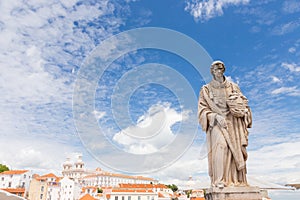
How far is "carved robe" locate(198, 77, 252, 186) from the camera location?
6.30 meters

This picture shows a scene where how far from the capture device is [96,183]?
124062 millimetres

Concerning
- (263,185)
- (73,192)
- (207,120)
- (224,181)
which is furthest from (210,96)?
(73,192)

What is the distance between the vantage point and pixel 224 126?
6449 mm

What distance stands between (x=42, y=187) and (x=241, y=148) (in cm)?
6596

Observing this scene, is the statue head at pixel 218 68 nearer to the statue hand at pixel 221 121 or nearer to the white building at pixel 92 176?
the statue hand at pixel 221 121

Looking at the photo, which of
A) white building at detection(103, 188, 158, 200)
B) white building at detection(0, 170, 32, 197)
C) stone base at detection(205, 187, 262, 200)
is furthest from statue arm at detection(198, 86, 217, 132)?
white building at detection(0, 170, 32, 197)

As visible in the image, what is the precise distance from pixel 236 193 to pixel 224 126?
5.16 feet

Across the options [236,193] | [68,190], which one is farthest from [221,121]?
[68,190]

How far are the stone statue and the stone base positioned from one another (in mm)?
147

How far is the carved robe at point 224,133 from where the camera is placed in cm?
630

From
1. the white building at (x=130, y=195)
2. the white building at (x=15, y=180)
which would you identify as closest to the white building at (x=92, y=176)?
the white building at (x=15, y=180)

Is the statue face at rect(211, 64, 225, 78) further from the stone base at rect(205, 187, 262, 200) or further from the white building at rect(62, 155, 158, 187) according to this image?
the white building at rect(62, 155, 158, 187)

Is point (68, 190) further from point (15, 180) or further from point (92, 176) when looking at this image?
point (92, 176)

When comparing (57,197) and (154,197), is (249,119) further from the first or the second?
(57,197)
